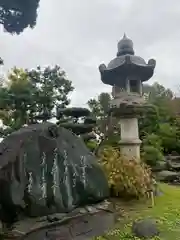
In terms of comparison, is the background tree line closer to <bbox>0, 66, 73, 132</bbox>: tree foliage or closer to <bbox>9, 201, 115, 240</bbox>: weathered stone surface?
<bbox>0, 66, 73, 132</bbox>: tree foliage

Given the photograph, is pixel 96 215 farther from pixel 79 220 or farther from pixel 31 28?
pixel 31 28

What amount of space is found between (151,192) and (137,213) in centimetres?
113

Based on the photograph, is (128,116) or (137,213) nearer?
(137,213)

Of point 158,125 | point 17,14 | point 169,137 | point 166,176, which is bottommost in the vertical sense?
point 166,176

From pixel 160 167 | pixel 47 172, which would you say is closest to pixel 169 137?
pixel 160 167

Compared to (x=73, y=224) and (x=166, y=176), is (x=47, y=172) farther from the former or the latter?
(x=166, y=176)

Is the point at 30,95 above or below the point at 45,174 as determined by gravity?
above

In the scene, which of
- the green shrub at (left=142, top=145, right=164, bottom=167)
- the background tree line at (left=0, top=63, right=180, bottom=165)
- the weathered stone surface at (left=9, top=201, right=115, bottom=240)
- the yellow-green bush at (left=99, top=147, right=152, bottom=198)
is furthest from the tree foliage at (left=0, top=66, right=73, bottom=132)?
the weathered stone surface at (left=9, top=201, right=115, bottom=240)

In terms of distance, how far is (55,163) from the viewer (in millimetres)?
4785

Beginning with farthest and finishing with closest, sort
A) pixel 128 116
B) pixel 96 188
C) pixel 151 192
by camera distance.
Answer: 1. pixel 128 116
2. pixel 151 192
3. pixel 96 188

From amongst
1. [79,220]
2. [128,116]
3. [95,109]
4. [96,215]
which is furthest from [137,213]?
[95,109]

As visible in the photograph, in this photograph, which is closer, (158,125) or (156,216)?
(156,216)

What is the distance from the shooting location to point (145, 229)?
180 inches

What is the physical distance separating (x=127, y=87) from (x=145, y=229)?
18.2 ft
